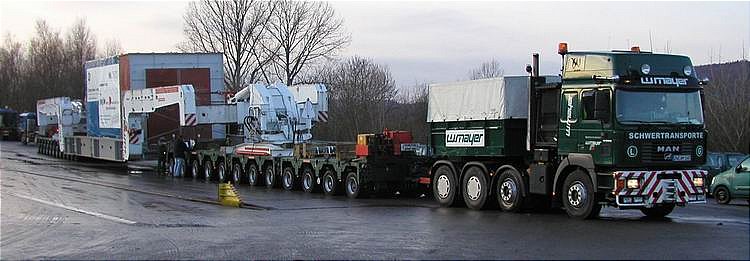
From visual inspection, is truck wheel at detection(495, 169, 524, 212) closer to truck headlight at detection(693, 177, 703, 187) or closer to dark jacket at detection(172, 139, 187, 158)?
truck headlight at detection(693, 177, 703, 187)

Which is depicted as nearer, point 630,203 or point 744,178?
point 630,203

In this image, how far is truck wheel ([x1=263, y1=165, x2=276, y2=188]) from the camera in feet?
78.8

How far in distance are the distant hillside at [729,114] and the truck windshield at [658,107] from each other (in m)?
14.5

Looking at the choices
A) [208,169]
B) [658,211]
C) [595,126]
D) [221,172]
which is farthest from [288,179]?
[658,211]

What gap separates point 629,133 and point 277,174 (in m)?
12.8

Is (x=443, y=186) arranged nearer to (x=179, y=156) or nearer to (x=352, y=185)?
(x=352, y=185)

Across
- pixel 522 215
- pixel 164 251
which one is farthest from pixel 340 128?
pixel 164 251

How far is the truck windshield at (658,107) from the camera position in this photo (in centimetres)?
1358

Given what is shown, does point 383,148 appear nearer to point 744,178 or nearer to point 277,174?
point 277,174

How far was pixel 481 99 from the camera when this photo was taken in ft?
54.5

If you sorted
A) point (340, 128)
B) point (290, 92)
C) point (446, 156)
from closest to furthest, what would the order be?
point (446, 156) < point (290, 92) < point (340, 128)

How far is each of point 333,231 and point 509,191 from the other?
13.9 feet

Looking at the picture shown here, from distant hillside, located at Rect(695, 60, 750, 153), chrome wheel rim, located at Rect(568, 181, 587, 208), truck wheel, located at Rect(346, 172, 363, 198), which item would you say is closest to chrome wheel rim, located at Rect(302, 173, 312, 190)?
truck wheel, located at Rect(346, 172, 363, 198)

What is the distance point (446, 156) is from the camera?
17719 mm
